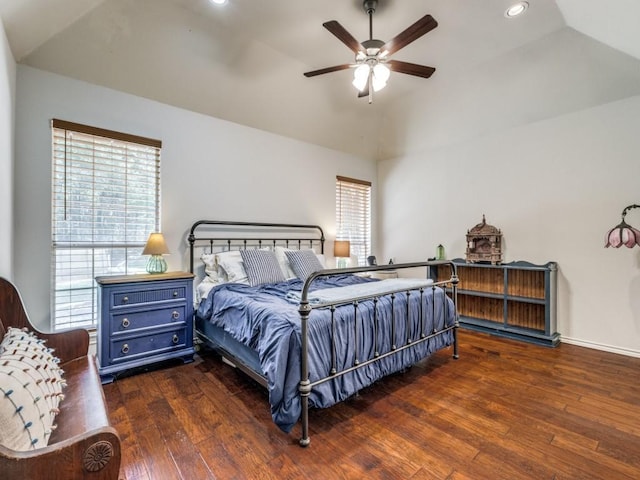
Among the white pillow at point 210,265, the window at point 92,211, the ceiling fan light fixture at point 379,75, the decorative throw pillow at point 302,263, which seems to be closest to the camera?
the ceiling fan light fixture at point 379,75

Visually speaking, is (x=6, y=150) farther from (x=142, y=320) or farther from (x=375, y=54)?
(x=375, y=54)

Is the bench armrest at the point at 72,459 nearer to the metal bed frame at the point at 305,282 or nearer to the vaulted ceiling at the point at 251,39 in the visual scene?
the metal bed frame at the point at 305,282

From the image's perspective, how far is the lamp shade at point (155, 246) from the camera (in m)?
2.88

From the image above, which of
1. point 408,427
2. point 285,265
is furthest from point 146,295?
point 408,427

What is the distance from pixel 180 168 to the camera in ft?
11.0

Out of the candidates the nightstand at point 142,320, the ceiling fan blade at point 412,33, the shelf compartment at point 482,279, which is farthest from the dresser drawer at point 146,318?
the shelf compartment at point 482,279

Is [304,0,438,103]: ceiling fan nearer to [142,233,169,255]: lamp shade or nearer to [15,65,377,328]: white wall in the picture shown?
[15,65,377,328]: white wall

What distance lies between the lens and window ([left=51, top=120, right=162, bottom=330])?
269cm

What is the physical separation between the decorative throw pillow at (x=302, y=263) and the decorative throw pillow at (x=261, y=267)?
0.78 ft

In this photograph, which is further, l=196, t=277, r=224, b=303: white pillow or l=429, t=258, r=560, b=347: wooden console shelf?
l=429, t=258, r=560, b=347: wooden console shelf

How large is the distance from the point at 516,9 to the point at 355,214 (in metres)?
3.24

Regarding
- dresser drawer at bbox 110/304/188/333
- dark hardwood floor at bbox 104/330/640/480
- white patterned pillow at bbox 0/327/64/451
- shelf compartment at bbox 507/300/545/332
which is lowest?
dark hardwood floor at bbox 104/330/640/480

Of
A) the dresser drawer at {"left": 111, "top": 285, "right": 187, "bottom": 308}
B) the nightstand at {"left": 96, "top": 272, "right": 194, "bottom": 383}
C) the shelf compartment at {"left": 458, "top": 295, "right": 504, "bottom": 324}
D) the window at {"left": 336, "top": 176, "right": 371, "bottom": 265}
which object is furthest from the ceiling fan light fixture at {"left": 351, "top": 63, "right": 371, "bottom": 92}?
the shelf compartment at {"left": 458, "top": 295, "right": 504, "bottom": 324}

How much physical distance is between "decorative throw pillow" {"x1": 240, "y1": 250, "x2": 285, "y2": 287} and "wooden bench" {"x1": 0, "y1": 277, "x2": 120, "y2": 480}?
1517 mm
